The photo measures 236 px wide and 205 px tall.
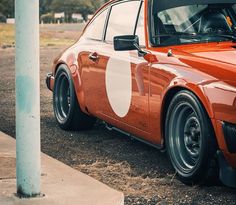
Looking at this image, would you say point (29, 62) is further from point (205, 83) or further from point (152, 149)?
point (152, 149)

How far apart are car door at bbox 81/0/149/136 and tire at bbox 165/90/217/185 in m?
0.43

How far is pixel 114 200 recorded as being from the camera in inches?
191

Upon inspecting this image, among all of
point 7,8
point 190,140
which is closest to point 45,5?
point 7,8

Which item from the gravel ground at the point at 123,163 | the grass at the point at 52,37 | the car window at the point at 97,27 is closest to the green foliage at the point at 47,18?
the grass at the point at 52,37

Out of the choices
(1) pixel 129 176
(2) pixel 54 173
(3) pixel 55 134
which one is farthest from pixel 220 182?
(3) pixel 55 134

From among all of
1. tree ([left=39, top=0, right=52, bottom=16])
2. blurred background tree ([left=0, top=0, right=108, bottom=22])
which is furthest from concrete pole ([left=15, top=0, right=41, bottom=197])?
tree ([left=39, top=0, right=52, bottom=16])

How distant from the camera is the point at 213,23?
21.4 feet

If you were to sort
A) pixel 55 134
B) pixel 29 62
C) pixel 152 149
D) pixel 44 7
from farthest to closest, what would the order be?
1. pixel 44 7
2. pixel 55 134
3. pixel 152 149
4. pixel 29 62

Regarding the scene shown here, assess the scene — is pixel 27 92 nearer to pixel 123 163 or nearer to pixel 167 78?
pixel 167 78

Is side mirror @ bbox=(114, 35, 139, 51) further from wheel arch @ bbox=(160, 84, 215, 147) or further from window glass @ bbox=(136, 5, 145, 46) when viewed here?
wheel arch @ bbox=(160, 84, 215, 147)

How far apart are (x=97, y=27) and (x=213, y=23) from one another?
5.47ft

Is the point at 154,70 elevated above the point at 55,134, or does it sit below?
above

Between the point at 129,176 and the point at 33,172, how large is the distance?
1548 mm

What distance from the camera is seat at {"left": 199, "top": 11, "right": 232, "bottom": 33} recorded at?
645 cm
